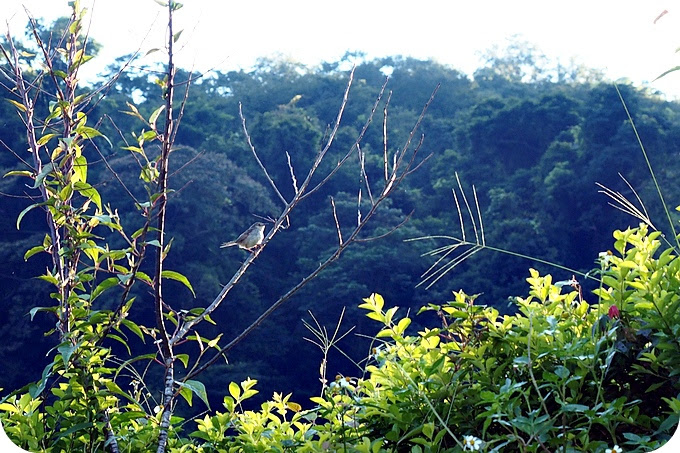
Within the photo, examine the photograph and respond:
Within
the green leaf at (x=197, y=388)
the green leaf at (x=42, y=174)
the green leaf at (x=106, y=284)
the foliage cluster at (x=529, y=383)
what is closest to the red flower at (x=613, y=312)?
the foliage cluster at (x=529, y=383)

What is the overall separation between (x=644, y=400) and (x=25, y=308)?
7184 mm

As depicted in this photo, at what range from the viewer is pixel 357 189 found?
1205cm

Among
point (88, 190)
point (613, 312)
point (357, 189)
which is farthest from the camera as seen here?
point (357, 189)

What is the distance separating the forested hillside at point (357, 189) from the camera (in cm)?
1048

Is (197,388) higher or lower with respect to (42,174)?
lower

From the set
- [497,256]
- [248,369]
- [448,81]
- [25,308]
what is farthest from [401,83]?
[25,308]

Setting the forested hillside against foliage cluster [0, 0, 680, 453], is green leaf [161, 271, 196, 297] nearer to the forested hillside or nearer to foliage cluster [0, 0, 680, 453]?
foliage cluster [0, 0, 680, 453]

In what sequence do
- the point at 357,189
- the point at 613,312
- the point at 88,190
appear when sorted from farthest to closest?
the point at 357,189 < the point at 88,190 < the point at 613,312

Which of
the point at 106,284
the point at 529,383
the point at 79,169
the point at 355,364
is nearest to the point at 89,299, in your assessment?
the point at 106,284

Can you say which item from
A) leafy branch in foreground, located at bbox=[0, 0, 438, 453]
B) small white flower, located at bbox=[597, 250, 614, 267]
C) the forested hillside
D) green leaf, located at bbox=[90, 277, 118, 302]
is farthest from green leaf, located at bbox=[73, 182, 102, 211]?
the forested hillside

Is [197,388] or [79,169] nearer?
[197,388]

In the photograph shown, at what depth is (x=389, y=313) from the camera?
3.73 feet

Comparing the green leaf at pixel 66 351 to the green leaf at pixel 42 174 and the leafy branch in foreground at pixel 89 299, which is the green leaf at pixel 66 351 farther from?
the green leaf at pixel 42 174

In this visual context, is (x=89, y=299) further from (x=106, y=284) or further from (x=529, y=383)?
(x=529, y=383)
